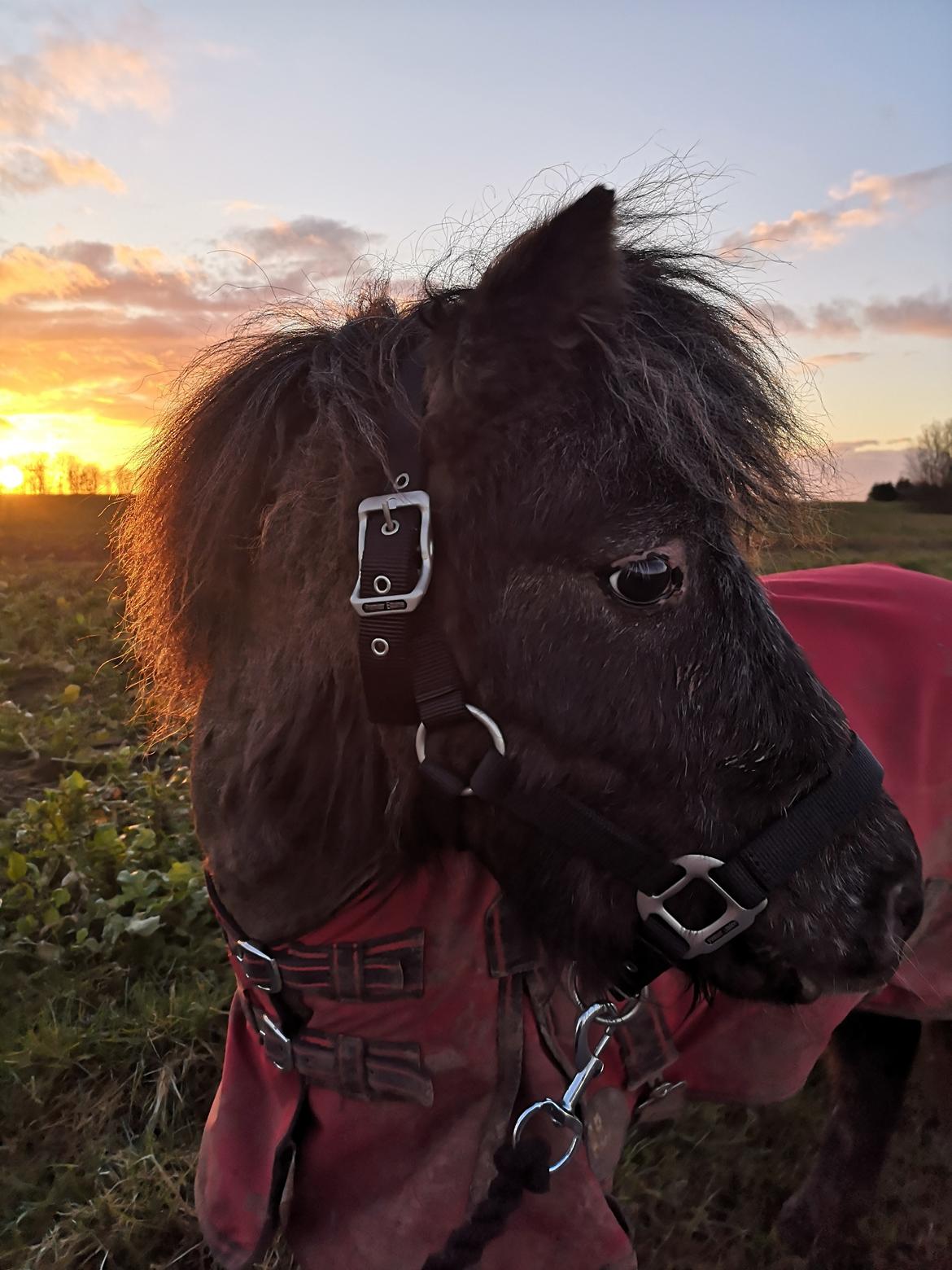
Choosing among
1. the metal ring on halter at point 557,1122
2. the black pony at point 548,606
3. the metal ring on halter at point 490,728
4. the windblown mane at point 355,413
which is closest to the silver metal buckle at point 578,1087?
the metal ring on halter at point 557,1122

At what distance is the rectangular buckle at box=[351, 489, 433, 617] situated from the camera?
56.7 inches

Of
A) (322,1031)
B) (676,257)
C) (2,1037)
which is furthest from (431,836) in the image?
(2,1037)

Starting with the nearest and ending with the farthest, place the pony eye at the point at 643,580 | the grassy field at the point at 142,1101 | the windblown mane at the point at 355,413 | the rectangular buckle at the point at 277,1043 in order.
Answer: the pony eye at the point at 643,580 < the windblown mane at the point at 355,413 < the rectangular buckle at the point at 277,1043 < the grassy field at the point at 142,1101

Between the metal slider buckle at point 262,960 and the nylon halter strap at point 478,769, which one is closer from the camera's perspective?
the nylon halter strap at point 478,769

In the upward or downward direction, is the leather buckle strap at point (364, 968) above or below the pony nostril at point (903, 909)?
below

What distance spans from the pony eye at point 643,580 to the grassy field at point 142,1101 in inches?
36.4

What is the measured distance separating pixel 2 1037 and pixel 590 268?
9.94 feet

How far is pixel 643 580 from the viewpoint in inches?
56.2

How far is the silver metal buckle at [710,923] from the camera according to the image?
4.91ft

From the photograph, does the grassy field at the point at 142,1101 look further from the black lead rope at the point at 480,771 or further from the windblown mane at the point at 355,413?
the black lead rope at the point at 480,771

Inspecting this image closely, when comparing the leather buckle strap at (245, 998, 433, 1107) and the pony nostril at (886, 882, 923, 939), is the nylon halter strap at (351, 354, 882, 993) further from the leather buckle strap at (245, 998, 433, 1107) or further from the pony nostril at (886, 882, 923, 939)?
the leather buckle strap at (245, 998, 433, 1107)

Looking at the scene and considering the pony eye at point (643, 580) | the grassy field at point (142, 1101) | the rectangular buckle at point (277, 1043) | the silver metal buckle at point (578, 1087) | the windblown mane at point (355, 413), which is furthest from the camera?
the grassy field at point (142, 1101)

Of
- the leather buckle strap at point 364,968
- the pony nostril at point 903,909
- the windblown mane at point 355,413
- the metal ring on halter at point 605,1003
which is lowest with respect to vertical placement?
the metal ring on halter at point 605,1003

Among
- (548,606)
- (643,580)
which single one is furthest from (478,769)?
(643,580)
